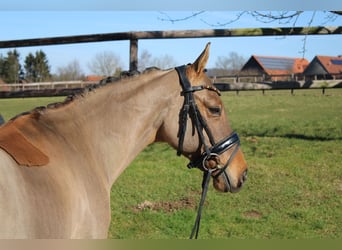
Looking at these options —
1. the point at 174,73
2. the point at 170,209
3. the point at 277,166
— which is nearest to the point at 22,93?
the point at 170,209

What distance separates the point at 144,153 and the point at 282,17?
368 cm

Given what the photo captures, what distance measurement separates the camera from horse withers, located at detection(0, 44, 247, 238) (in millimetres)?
2109

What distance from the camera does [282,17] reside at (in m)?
6.34

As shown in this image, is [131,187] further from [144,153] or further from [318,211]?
[318,211]

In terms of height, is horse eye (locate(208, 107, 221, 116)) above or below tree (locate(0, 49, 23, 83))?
above

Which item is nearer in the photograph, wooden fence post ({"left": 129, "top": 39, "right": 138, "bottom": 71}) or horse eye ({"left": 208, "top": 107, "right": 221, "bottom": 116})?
horse eye ({"left": 208, "top": 107, "right": 221, "bottom": 116})

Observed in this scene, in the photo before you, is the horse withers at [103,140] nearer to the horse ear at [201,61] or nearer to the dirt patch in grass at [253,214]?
the horse ear at [201,61]

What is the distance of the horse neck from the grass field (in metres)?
2.05

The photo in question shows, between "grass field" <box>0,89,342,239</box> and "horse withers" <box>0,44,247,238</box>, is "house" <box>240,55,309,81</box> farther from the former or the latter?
"horse withers" <box>0,44,247,238</box>

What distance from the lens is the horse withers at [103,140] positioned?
211cm

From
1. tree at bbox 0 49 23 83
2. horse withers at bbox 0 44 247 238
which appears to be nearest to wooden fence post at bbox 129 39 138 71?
horse withers at bbox 0 44 247 238

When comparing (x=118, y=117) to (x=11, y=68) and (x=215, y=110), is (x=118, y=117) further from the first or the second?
(x=11, y=68)

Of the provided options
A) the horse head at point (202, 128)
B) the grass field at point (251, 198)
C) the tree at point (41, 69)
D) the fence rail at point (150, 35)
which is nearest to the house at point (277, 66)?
the tree at point (41, 69)

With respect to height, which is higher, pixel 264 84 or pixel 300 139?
pixel 264 84
